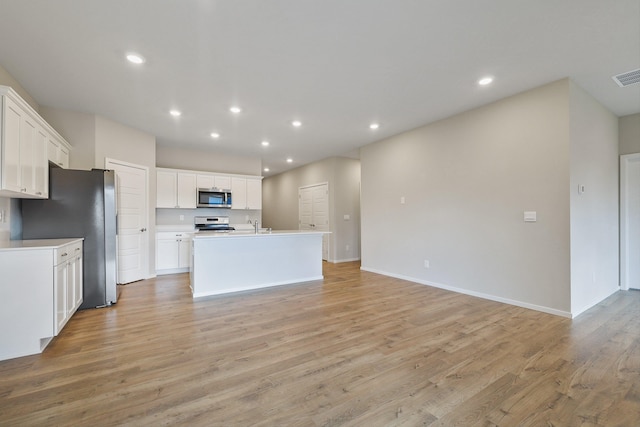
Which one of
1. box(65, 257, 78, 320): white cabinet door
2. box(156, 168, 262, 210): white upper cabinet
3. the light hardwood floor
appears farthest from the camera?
box(156, 168, 262, 210): white upper cabinet

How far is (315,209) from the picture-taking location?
794cm

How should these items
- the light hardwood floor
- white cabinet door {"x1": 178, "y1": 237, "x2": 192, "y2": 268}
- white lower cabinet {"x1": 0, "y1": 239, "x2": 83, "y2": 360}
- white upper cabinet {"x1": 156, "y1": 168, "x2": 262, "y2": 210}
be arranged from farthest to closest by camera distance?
white upper cabinet {"x1": 156, "y1": 168, "x2": 262, "y2": 210} → white cabinet door {"x1": 178, "y1": 237, "x2": 192, "y2": 268} → white lower cabinet {"x1": 0, "y1": 239, "x2": 83, "y2": 360} → the light hardwood floor

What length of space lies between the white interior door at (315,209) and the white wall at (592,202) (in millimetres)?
4979

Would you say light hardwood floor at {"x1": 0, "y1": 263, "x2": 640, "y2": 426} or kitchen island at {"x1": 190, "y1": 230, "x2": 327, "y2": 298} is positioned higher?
kitchen island at {"x1": 190, "y1": 230, "x2": 327, "y2": 298}

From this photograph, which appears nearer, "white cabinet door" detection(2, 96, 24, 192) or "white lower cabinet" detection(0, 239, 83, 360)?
"white lower cabinet" detection(0, 239, 83, 360)

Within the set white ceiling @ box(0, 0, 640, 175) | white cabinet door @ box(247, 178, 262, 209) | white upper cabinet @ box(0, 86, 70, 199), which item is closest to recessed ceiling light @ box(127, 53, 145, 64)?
white ceiling @ box(0, 0, 640, 175)

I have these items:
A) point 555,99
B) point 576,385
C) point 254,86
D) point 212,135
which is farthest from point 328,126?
point 576,385

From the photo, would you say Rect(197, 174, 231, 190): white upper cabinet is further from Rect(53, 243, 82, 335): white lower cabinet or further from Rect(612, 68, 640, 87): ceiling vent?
Rect(612, 68, 640, 87): ceiling vent

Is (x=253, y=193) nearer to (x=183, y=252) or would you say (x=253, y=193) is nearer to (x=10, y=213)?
(x=183, y=252)

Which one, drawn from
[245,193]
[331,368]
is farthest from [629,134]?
[245,193]

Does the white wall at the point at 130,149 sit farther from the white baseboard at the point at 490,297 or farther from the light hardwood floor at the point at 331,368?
the white baseboard at the point at 490,297

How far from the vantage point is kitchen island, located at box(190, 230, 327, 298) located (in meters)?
4.20

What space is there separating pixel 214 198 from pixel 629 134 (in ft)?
25.0

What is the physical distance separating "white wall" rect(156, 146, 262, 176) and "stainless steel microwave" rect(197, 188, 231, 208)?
707 millimetres
